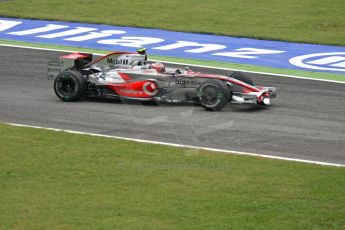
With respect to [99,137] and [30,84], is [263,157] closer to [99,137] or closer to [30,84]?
[99,137]

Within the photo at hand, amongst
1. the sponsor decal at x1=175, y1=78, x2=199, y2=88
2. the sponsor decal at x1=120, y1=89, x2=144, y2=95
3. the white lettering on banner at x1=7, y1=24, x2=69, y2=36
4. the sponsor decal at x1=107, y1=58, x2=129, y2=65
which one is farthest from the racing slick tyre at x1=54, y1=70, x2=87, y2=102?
the white lettering on banner at x1=7, y1=24, x2=69, y2=36

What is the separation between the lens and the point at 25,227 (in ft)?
38.5

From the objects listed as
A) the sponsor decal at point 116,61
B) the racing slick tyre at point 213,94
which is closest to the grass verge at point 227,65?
the sponsor decal at point 116,61

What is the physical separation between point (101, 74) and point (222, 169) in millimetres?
5900

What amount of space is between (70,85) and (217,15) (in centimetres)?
1174

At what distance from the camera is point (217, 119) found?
1823 centimetres

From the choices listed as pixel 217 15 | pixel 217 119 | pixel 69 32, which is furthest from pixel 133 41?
pixel 217 119

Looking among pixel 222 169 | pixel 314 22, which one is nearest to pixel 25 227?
pixel 222 169

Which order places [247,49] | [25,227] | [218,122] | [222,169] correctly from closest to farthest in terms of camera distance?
1. [25,227]
2. [222,169]
3. [218,122]
4. [247,49]

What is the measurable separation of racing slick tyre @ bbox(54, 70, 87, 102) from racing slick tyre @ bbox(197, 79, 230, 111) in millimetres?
2630

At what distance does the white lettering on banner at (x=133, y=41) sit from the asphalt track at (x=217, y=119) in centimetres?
520

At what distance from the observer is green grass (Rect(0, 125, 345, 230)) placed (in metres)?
12.0

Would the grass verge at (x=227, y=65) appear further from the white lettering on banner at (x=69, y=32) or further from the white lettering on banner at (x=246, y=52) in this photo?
the white lettering on banner at (x=69, y=32)

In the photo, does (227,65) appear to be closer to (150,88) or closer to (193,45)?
(193,45)
